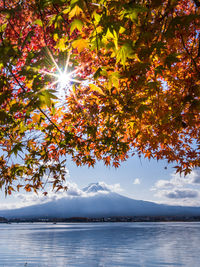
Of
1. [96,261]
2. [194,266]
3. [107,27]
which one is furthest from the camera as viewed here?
[96,261]

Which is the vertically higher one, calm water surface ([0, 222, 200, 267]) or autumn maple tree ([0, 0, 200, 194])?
autumn maple tree ([0, 0, 200, 194])

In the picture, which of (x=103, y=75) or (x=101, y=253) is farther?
(x=101, y=253)

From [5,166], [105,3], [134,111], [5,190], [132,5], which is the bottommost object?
[5,190]

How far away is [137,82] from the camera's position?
4.35 meters

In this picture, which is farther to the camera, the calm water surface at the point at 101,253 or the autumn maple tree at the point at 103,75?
the calm water surface at the point at 101,253

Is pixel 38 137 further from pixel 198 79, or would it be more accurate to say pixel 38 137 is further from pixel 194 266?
pixel 194 266

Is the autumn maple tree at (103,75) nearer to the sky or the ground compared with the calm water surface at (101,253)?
nearer to the sky

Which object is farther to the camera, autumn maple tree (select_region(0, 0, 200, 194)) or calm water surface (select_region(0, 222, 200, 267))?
calm water surface (select_region(0, 222, 200, 267))

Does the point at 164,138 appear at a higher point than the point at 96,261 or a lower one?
higher

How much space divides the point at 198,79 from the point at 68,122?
12.5 feet

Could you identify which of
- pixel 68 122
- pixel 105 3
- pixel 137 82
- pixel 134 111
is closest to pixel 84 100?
pixel 68 122

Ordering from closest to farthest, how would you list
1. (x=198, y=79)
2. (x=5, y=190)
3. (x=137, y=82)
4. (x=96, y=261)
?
(x=137, y=82) → (x=198, y=79) → (x=5, y=190) → (x=96, y=261)

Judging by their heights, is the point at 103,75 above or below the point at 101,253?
above

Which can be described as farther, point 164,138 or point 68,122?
point 68,122
